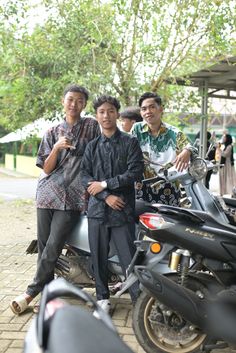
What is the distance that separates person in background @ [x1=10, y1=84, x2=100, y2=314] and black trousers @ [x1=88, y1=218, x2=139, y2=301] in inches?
11.0

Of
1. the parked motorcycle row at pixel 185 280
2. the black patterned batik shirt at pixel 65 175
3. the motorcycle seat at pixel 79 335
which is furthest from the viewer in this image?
the black patterned batik shirt at pixel 65 175

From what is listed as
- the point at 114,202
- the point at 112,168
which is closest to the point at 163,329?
the point at 114,202

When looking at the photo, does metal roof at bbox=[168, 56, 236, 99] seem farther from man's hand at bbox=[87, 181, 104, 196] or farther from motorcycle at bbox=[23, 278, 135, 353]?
motorcycle at bbox=[23, 278, 135, 353]

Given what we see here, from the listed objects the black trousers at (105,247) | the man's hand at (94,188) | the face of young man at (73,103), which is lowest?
the black trousers at (105,247)

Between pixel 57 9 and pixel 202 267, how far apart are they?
19.0 ft

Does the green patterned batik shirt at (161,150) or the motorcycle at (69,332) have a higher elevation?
the green patterned batik shirt at (161,150)

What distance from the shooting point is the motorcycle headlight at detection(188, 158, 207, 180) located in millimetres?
3472

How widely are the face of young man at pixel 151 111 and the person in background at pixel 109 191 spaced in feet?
1.10

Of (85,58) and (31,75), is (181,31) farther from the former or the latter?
(31,75)

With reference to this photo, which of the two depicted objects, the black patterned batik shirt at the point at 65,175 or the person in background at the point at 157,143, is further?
the person in background at the point at 157,143

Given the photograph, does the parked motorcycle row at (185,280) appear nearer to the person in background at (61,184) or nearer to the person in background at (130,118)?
the person in background at (61,184)

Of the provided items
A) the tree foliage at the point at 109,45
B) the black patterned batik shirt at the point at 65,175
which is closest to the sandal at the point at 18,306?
the black patterned batik shirt at the point at 65,175

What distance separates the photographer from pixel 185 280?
3062mm

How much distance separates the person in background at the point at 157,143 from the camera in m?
4.04
